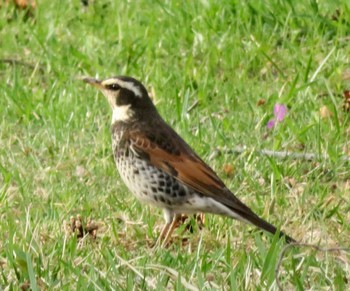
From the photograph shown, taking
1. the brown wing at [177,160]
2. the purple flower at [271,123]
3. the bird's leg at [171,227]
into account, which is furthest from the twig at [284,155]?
the bird's leg at [171,227]

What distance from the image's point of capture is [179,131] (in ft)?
29.5

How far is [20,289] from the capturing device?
5.99 metres

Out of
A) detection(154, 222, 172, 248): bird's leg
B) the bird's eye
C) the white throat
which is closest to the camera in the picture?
detection(154, 222, 172, 248): bird's leg

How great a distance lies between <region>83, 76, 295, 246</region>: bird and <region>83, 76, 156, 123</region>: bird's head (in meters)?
0.07

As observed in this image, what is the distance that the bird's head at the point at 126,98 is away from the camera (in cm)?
787

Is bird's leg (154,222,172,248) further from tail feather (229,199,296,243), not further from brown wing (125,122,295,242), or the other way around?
tail feather (229,199,296,243)

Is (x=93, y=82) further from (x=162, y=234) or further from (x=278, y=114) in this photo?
(x=278, y=114)

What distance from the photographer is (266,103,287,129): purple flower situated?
29.5 ft

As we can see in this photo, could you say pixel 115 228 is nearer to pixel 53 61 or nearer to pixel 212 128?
pixel 212 128

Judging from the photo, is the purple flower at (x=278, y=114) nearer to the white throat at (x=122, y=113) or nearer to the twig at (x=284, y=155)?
the twig at (x=284, y=155)

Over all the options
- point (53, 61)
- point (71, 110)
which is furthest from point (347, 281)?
point (53, 61)

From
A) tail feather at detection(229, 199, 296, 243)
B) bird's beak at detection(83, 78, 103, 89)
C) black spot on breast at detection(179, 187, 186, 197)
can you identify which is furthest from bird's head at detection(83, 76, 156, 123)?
tail feather at detection(229, 199, 296, 243)

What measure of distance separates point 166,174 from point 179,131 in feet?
Answer: 5.02

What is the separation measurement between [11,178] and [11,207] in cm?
48
